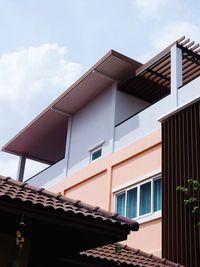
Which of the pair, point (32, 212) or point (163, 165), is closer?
point (32, 212)

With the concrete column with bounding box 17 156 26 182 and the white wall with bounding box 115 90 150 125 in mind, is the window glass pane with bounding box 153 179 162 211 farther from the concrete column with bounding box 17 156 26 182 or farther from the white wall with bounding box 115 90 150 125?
the concrete column with bounding box 17 156 26 182

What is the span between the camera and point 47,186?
1894cm

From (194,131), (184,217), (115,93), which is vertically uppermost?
(115,93)

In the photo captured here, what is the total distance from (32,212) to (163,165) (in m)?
7.25

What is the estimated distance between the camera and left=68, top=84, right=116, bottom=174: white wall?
1631 cm

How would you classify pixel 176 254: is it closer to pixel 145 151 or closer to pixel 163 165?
pixel 163 165

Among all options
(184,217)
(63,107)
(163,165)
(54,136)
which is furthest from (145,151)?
(54,136)

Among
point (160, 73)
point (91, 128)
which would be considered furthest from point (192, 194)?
point (91, 128)

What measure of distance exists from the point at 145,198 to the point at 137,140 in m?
1.86

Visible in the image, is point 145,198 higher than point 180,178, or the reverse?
point 145,198

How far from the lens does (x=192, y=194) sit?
35.2 feet

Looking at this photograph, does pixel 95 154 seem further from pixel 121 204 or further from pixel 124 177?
pixel 121 204

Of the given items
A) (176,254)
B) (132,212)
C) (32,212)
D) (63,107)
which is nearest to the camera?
(32,212)

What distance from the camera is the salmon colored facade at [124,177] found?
12.4 metres
